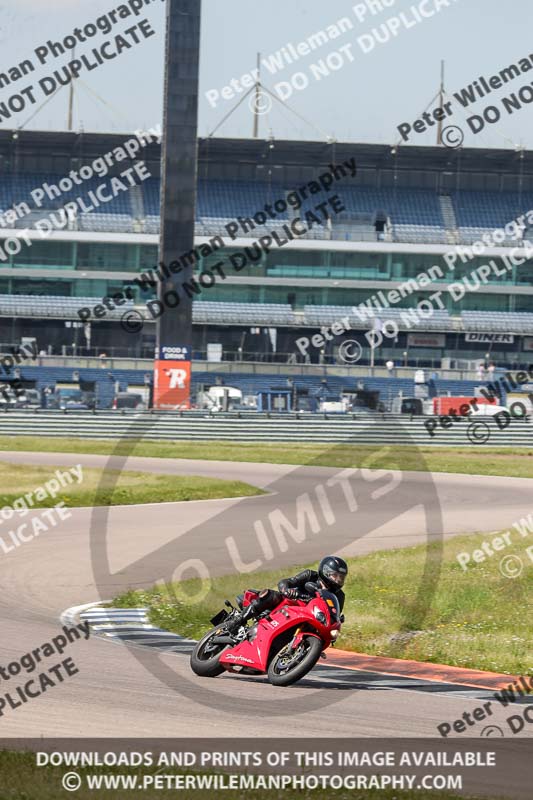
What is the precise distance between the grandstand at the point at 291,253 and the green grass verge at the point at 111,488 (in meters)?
36.7

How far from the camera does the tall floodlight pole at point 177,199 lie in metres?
49.0

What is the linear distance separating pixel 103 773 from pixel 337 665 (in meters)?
4.84

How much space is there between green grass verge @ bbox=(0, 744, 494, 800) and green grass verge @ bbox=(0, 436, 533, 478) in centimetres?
2985

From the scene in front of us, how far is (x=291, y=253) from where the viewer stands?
73.0 m

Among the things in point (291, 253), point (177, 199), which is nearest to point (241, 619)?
point (177, 199)

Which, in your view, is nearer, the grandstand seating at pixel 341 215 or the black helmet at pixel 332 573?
the black helmet at pixel 332 573

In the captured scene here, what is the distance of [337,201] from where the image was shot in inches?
2921

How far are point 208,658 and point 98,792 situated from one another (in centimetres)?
377

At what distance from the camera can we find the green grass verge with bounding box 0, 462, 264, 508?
26141 millimetres

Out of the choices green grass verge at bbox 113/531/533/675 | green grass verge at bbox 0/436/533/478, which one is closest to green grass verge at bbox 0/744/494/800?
green grass verge at bbox 113/531/533/675

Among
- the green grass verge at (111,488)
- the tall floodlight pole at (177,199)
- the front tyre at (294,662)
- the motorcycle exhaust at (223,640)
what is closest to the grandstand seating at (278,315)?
the tall floodlight pole at (177,199)

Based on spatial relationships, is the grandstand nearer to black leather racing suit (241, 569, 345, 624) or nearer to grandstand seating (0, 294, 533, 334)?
grandstand seating (0, 294, 533, 334)

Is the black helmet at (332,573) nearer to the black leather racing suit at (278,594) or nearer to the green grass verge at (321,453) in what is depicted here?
the black leather racing suit at (278,594)

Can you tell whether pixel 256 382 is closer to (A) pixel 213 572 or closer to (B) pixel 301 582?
(A) pixel 213 572
